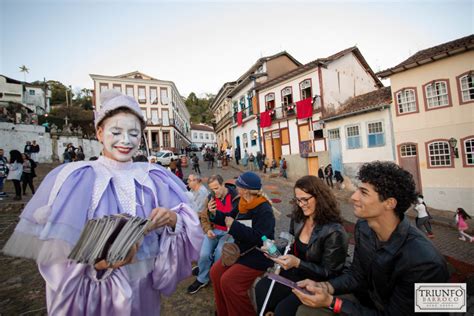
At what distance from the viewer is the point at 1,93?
32906mm

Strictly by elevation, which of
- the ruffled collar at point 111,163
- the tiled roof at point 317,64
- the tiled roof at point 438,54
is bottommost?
the ruffled collar at point 111,163

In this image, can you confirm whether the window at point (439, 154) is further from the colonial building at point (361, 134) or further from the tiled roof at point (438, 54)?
the tiled roof at point (438, 54)

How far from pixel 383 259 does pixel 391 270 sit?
0.09 m

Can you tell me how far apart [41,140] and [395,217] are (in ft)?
72.0

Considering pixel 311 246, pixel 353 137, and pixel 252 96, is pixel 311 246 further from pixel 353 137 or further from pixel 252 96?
pixel 252 96

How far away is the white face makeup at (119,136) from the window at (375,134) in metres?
14.3

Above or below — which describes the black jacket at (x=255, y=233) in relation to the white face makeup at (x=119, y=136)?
below

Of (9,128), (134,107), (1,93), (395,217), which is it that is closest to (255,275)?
(395,217)

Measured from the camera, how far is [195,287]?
3332 mm

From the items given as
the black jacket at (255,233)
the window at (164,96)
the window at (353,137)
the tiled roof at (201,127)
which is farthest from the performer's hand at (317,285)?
the tiled roof at (201,127)

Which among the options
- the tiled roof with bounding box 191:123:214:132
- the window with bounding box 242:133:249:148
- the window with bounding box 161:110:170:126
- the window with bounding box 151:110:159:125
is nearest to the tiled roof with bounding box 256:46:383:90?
the window with bounding box 242:133:249:148

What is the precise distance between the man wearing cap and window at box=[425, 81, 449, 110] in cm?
1268

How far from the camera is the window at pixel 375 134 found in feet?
41.4

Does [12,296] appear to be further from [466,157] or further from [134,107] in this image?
[466,157]
